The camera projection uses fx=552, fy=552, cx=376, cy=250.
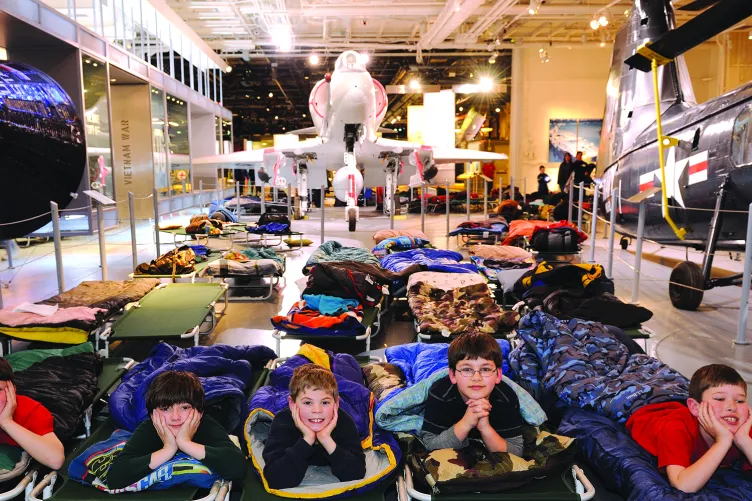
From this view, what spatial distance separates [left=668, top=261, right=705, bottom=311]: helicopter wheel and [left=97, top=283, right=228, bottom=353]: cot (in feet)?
14.4

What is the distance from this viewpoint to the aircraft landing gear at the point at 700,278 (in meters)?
5.19

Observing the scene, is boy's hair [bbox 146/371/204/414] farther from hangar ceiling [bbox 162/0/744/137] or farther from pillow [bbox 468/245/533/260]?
hangar ceiling [bbox 162/0/744/137]

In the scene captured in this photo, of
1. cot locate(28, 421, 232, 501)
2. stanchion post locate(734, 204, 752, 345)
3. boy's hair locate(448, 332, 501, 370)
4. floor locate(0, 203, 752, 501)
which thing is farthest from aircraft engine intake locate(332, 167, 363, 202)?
cot locate(28, 421, 232, 501)

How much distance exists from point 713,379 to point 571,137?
64.2ft

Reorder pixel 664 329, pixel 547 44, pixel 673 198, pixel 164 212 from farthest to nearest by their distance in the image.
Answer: pixel 547 44 < pixel 164 212 < pixel 673 198 < pixel 664 329

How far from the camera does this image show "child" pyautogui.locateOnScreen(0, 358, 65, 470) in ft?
6.96

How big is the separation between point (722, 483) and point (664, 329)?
9.90 ft

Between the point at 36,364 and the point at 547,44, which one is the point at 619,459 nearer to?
the point at 36,364

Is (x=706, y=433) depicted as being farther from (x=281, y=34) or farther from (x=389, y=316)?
(x=281, y=34)

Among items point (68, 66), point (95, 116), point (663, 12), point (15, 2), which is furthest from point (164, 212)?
point (663, 12)

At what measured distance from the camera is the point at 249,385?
121 inches

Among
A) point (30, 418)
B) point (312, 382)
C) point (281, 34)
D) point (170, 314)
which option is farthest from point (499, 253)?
point (281, 34)

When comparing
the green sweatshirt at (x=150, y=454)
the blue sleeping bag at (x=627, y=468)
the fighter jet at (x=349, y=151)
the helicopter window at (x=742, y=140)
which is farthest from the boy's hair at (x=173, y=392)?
the fighter jet at (x=349, y=151)

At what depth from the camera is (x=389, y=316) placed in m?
5.19
